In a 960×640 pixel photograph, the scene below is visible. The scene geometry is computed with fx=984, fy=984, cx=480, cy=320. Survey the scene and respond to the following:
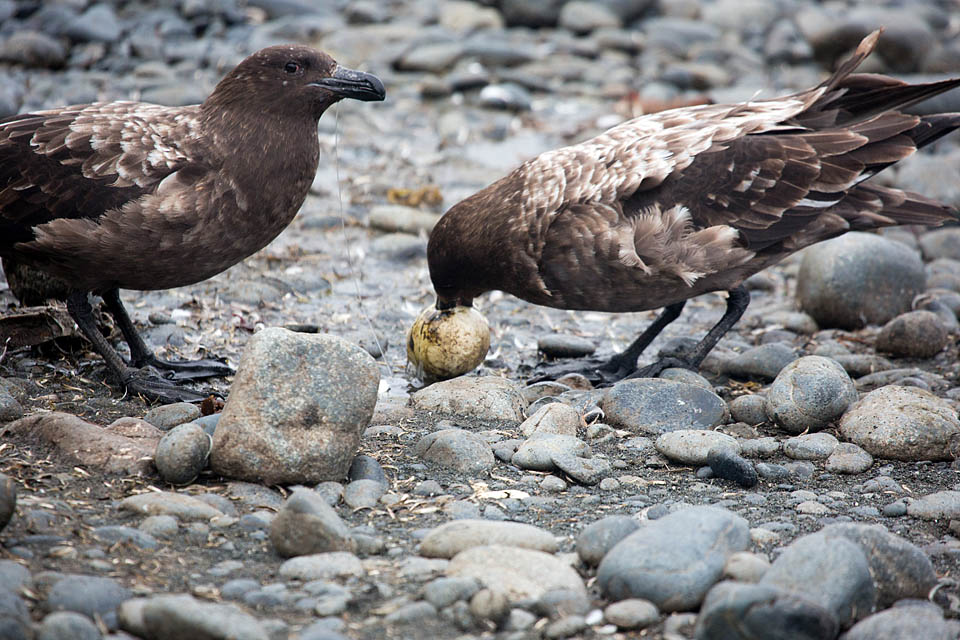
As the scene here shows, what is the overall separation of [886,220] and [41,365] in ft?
15.8

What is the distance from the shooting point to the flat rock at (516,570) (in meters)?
3.25

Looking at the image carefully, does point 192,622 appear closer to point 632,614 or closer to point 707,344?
point 632,614

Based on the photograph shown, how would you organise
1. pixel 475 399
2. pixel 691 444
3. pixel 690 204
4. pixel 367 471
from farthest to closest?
pixel 690 204
pixel 475 399
pixel 691 444
pixel 367 471

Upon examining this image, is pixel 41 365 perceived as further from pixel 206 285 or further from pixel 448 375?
pixel 448 375

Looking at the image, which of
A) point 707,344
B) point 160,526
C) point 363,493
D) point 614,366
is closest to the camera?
point 160,526

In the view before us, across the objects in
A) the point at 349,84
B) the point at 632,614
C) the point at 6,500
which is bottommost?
the point at 632,614

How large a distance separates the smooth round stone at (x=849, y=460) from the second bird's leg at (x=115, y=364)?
3.20 m

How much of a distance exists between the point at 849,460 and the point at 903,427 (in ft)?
1.12

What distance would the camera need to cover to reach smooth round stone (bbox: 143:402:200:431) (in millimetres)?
4633

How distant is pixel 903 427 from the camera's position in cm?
474

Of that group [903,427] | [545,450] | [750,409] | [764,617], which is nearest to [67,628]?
[764,617]

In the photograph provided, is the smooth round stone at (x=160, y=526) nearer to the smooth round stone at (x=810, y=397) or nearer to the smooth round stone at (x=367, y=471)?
the smooth round stone at (x=367, y=471)

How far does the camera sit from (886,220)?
18.7ft

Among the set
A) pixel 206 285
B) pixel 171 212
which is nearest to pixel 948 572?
pixel 171 212
